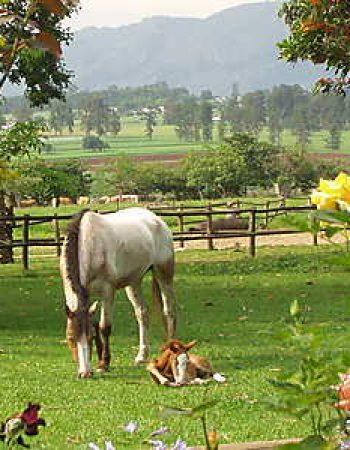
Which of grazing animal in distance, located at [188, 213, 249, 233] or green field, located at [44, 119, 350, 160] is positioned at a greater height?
grazing animal in distance, located at [188, 213, 249, 233]

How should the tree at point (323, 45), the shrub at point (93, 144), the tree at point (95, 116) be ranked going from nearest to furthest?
1. the tree at point (323, 45)
2. the shrub at point (93, 144)
3. the tree at point (95, 116)

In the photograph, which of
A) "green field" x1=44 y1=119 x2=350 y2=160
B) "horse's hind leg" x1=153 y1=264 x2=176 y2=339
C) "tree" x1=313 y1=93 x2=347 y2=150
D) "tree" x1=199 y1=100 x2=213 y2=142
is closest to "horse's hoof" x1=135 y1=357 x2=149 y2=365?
"horse's hind leg" x1=153 y1=264 x2=176 y2=339

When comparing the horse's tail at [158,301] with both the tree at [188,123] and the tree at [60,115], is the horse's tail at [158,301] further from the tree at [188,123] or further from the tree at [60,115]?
the tree at [188,123]

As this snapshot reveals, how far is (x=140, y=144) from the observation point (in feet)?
523

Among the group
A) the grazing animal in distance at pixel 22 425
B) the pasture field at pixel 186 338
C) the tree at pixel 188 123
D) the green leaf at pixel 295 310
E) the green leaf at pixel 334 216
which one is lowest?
the tree at pixel 188 123

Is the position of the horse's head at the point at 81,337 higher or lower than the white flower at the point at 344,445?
lower

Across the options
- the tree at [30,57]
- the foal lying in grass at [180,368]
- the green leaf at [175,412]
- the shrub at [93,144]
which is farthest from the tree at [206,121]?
the green leaf at [175,412]

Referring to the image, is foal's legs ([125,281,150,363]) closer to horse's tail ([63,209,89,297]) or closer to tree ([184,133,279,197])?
horse's tail ([63,209,89,297])

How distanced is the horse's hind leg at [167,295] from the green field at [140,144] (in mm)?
114325

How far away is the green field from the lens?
134250 millimetres

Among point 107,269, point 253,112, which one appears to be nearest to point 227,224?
point 107,269

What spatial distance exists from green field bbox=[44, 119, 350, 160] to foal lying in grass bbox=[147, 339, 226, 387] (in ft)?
383

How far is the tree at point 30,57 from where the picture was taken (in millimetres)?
8984

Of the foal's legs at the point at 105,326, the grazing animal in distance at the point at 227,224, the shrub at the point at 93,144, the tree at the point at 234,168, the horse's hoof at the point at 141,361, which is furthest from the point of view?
the shrub at the point at 93,144
